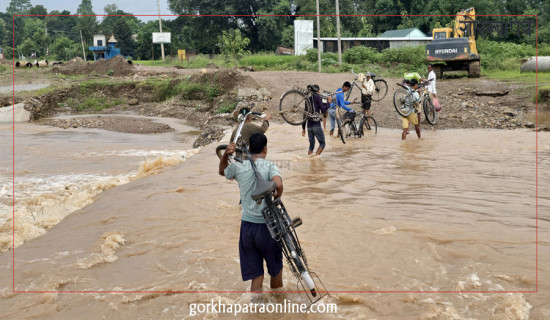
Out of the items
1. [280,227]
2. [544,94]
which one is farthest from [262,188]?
[544,94]

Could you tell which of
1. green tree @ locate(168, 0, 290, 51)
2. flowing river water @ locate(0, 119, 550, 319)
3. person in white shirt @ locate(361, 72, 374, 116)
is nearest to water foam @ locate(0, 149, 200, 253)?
flowing river water @ locate(0, 119, 550, 319)

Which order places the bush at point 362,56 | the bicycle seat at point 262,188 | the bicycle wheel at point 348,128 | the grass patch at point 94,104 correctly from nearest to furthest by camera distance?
the bicycle seat at point 262,188 → the bicycle wheel at point 348,128 → the grass patch at point 94,104 → the bush at point 362,56

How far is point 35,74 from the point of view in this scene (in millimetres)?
40906

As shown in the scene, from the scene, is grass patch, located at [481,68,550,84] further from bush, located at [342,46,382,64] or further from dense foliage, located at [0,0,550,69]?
dense foliage, located at [0,0,550,69]

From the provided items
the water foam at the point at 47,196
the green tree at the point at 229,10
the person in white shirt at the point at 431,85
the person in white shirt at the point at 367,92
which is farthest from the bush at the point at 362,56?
the green tree at the point at 229,10

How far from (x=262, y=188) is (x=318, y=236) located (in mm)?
2871

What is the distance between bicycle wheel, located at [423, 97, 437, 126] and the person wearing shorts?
40.8ft

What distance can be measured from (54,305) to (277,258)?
91.0 inches

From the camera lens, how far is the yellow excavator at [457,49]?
24922mm

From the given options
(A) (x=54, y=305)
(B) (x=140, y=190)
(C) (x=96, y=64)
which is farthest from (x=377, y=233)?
(C) (x=96, y=64)

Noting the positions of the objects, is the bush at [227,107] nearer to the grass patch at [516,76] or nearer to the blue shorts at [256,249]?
the grass patch at [516,76]

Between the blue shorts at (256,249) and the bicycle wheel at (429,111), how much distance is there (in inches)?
495

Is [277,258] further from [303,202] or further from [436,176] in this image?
[436,176]

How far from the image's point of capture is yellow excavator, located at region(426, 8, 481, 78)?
24.9m
